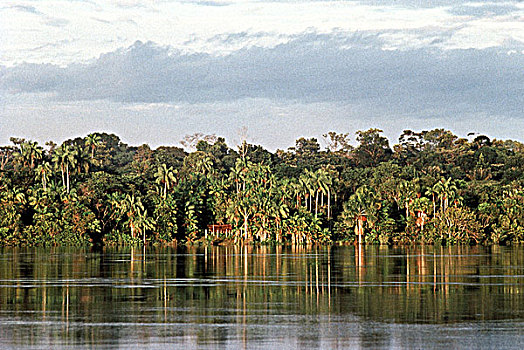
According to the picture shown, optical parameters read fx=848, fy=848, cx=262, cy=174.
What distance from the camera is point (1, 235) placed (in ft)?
352

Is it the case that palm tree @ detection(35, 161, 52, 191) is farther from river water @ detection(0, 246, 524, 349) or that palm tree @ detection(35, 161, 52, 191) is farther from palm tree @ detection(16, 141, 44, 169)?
river water @ detection(0, 246, 524, 349)

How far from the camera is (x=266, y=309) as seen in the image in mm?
30656

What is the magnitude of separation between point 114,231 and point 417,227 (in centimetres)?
4051

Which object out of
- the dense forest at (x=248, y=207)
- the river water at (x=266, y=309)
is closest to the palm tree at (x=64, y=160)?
the dense forest at (x=248, y=207)

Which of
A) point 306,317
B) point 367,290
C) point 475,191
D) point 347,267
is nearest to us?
point 306,317

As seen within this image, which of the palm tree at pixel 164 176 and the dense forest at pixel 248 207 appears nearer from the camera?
the dense forest at pixel 248 207

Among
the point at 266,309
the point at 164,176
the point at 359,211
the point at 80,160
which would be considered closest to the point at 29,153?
the point at 80,160

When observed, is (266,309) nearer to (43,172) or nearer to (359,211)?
(359,211)

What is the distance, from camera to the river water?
23.2m

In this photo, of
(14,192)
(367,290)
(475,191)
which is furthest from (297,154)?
(367,290)

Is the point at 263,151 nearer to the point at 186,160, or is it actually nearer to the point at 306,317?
the point at 186,160

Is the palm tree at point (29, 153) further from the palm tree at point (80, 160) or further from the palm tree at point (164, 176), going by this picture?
the palm tree at point (164, 176)

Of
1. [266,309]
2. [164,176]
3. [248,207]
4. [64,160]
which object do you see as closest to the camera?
[266,309]

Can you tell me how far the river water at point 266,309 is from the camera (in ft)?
76.0
